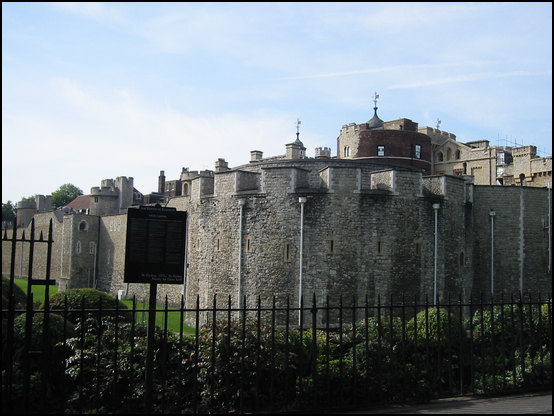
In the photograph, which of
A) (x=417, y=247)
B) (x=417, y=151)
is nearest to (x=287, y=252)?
(x=417, y=247)

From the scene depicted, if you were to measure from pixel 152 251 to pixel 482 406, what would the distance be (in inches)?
216

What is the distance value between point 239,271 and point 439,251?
26.3ft

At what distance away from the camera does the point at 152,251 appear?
7805 mm

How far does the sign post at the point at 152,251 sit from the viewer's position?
25.1ft

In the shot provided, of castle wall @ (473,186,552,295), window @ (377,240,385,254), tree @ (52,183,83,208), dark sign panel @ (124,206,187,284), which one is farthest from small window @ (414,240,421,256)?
tree @ (52,183,83,208)

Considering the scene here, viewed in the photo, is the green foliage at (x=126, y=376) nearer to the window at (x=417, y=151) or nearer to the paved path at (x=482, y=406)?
the paved path at (x=482, y=406)

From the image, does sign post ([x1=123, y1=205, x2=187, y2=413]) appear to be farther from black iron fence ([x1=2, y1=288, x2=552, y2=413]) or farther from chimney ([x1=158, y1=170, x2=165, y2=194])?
chimney ([x1=158, y1=170, x2=165, y2=194])

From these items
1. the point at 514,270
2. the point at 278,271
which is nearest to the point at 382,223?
the point at 278,271

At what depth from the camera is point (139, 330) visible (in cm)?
1320

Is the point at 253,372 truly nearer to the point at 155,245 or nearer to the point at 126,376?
the point at 126,376

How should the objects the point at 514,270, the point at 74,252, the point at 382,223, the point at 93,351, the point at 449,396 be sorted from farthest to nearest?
1. the point at 74,252
2. the point at 514,270
3. the point at 382,223
4. the point at 93,351
5. the point at 449,396

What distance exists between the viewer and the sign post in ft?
25.1

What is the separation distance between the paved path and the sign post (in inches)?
129

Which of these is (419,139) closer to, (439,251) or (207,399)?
(439,251)
